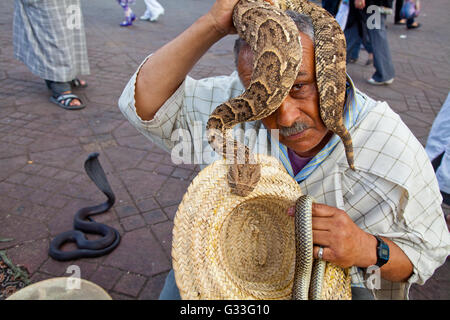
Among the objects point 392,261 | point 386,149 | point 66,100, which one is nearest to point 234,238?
point 392,261

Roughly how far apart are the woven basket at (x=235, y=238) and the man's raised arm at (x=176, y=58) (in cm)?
63

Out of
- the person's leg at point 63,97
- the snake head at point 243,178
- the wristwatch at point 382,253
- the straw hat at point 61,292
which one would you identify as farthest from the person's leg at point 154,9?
the wristwatch at point 382,253

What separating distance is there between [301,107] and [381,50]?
22.0ft

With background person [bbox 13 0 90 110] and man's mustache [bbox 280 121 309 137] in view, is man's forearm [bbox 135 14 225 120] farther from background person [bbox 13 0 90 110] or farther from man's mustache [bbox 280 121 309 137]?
background person [bbox 13 0 90 110]

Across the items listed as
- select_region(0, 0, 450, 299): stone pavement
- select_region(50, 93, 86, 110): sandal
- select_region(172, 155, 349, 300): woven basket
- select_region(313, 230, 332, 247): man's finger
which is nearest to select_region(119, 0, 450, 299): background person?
select_region(313, 230, 332, 247): man's finger

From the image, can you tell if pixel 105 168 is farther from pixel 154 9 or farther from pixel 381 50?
pixel 154 9

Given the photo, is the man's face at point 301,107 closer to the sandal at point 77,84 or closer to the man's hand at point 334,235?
the man's hand at point 334,235

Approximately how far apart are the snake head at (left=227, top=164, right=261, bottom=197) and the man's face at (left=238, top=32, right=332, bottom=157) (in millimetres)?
333

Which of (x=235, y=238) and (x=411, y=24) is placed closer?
(x=235, y=238)

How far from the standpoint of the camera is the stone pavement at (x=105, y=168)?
309 centimetres

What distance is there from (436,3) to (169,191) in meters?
23.5

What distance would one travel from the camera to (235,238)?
1.86m

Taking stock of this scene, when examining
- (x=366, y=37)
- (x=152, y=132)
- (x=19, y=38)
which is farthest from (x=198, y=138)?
(x=366, y=37)

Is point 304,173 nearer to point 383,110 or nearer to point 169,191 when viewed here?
point 383,110
